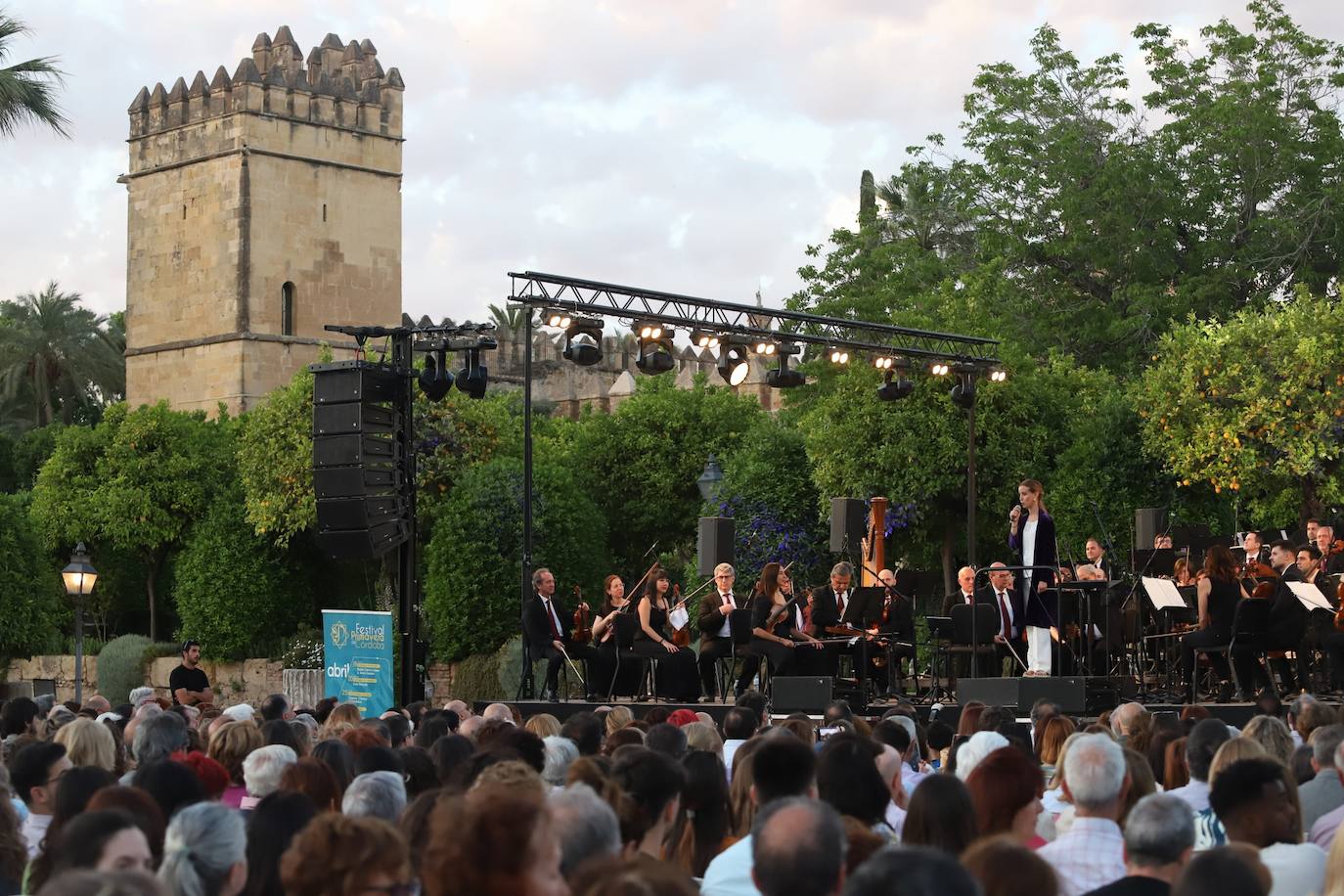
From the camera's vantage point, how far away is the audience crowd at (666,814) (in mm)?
4211

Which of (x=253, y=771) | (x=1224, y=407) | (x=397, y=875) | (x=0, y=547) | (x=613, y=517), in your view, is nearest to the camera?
(x=397, y=875)

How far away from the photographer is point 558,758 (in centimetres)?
791

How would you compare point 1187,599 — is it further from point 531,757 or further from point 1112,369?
point 1112,369

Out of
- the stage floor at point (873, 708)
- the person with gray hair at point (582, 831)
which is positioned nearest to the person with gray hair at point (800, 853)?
the person with gray hair at point (582, 831)

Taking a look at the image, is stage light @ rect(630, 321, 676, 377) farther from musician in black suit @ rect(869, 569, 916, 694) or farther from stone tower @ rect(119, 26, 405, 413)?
stone tower @ rect(119, 26, 405, 413)

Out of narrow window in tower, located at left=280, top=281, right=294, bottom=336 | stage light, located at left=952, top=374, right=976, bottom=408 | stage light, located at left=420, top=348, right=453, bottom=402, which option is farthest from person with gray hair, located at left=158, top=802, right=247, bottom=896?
narrow window in tower, located at left=280, top=281, right=294, bottom=336

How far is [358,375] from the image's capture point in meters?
16.7

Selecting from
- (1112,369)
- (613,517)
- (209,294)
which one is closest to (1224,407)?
(1112,369)

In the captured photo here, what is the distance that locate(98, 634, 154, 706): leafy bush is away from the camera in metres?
33.4

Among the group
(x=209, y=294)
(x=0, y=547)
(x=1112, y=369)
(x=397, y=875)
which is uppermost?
(x=209, y=294)

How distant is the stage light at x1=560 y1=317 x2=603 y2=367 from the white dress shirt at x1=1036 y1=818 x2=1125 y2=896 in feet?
41.5

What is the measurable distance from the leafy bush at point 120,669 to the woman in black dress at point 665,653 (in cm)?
1793

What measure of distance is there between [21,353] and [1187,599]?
41.7m

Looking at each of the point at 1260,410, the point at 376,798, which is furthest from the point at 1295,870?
the point at 1260,410
